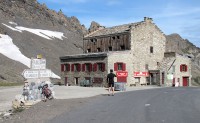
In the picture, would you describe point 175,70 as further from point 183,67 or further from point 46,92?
point 46,92

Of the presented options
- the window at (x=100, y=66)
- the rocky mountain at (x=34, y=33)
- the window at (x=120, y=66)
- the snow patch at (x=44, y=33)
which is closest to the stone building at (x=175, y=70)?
the window at (x=120, y=66)

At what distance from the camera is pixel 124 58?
144 feet

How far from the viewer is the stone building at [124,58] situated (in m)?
42.6

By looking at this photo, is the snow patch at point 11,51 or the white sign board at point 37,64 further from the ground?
the snow patch at point 11,51

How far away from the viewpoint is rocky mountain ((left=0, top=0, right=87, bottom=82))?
59031mm

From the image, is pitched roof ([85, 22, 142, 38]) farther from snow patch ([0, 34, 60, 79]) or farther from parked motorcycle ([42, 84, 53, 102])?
parked motorcycle ([42, 84, 53, 102])

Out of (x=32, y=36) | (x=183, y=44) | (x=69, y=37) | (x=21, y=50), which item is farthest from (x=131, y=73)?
(x=183, y=44)

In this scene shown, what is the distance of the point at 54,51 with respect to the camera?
75.6 metres

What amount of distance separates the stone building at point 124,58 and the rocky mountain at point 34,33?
1211 centimetres

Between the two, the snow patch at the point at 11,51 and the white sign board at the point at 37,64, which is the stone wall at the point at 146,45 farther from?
the white sign board at the point at 37,64

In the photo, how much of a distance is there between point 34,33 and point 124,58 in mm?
47080

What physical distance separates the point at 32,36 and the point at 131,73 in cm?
4258

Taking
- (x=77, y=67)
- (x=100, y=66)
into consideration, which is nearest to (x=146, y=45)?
(x=100, y=66)

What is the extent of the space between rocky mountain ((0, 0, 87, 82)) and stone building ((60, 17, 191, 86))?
12109mm
